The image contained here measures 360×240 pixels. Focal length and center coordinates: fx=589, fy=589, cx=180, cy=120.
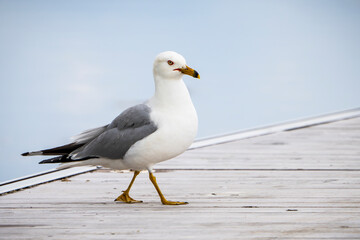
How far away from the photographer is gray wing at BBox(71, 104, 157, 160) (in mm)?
3246

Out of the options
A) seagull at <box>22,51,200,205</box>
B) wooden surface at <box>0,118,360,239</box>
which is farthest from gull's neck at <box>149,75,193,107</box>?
wooden surface at <box>0,118,360,239</box>

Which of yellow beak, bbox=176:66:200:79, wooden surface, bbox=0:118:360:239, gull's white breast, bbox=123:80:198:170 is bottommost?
wooden surface, bbox=0:118:360:239

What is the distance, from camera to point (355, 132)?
244 inches

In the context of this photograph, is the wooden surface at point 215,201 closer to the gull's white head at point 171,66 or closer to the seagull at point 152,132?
the seagull at point 152,132

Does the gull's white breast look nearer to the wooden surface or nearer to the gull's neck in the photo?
the gull's neck

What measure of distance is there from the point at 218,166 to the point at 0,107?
7554mm

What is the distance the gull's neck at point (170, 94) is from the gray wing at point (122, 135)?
0.28 feet

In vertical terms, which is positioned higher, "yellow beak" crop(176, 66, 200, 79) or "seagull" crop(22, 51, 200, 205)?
"yellow beak" crop(176, 66, 200, 79)

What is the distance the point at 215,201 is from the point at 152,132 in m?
0.53

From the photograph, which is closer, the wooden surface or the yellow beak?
the wooden surface

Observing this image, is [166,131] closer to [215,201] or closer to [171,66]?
[171,66]

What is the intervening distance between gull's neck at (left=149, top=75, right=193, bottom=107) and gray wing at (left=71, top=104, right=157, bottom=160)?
0.28 feet

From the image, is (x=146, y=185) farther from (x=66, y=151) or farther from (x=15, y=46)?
(x=15, y=46)

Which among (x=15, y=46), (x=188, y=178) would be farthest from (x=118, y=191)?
(x=15, y=46)
